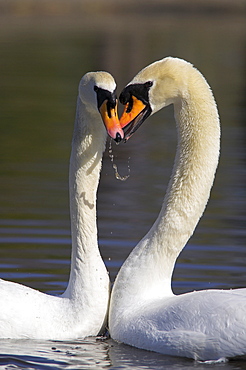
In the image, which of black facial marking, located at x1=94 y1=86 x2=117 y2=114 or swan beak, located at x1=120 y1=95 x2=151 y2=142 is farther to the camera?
swan beak, located at x1=120 y1=95 x2=151 y2=142

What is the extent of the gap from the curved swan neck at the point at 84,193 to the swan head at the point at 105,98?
11.0 inches

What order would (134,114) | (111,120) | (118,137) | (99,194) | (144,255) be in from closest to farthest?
1. (118,137)
2. (111,120)
3. (134,114)
4. (144,255)
5. (99,194)

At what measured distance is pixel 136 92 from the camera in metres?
7.56

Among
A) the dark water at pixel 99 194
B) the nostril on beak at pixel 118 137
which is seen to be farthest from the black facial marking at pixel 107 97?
the dark water at pixel 99 194

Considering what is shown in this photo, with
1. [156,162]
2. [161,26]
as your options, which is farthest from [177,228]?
[161,26]

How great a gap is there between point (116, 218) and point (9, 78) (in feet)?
66.4

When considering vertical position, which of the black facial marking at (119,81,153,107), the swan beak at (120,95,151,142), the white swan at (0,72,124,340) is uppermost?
the black facial marking at (119,81,153,107)

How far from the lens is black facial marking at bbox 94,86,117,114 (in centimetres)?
700

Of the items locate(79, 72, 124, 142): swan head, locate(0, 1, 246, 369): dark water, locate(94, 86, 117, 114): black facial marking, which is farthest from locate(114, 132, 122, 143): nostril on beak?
locate(0, 1, 246, 369): dark water

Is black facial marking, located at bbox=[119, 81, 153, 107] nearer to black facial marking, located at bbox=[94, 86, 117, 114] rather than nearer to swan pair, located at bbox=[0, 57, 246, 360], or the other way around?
swan pair, located at bbox=[0, 57, 246, 360]

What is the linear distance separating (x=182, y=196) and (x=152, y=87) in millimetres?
947

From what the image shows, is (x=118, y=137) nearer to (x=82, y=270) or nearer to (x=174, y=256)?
(x=82, y=270)

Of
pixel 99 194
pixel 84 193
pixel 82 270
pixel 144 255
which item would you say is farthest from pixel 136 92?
pixel 99 194

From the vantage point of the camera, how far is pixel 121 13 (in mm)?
69688
